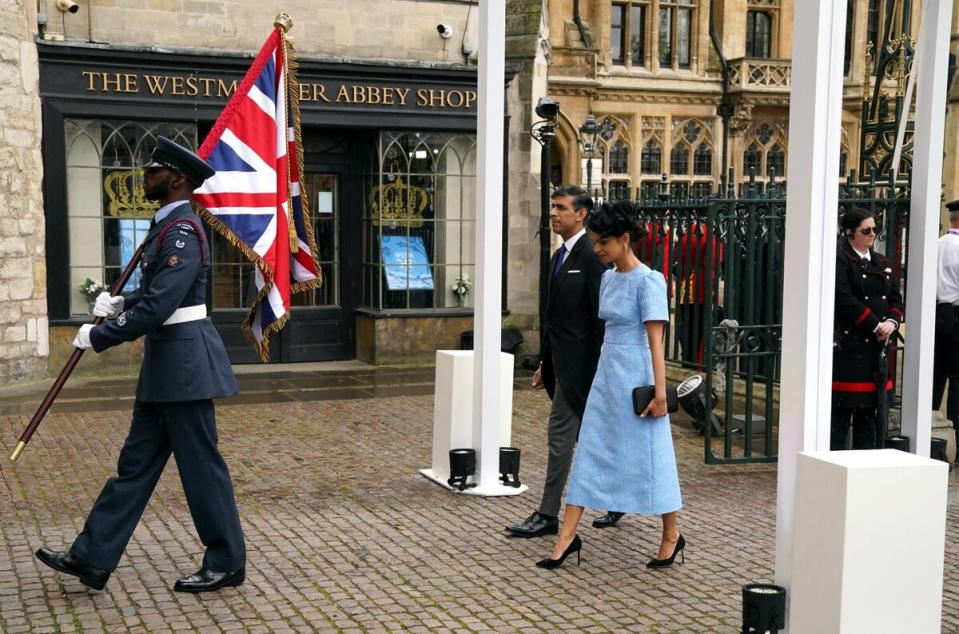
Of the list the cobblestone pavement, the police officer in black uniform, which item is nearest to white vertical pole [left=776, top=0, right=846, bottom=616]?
the cobblestone pavement

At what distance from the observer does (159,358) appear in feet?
18.3

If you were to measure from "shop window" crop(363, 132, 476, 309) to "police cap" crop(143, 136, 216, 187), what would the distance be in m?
8.99

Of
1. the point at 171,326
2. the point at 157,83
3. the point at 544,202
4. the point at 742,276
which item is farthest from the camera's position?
the point at 544,202

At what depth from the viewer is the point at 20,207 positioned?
1257 centimetres

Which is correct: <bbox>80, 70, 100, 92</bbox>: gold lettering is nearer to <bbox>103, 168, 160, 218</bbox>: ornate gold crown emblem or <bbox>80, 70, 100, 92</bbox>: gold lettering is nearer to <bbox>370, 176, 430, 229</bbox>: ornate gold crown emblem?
<bbox>103, 168, 160, 218</bbox>: ornate gold crown emblem

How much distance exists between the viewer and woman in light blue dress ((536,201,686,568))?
5.90 metres

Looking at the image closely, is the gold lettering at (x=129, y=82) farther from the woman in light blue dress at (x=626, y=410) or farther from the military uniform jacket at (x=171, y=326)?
the woman in light blue dress at (x=626, y=410)

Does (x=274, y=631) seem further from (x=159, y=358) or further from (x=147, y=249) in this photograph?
(x=147, y=249)

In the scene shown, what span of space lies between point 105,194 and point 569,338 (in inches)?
329

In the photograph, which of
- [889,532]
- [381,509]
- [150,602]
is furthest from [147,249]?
[889,532]

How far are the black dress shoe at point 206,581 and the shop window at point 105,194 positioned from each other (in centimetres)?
801

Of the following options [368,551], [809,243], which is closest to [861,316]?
[809,243]

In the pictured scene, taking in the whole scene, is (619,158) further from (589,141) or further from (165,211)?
(165,211)

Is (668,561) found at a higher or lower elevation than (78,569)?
lower
